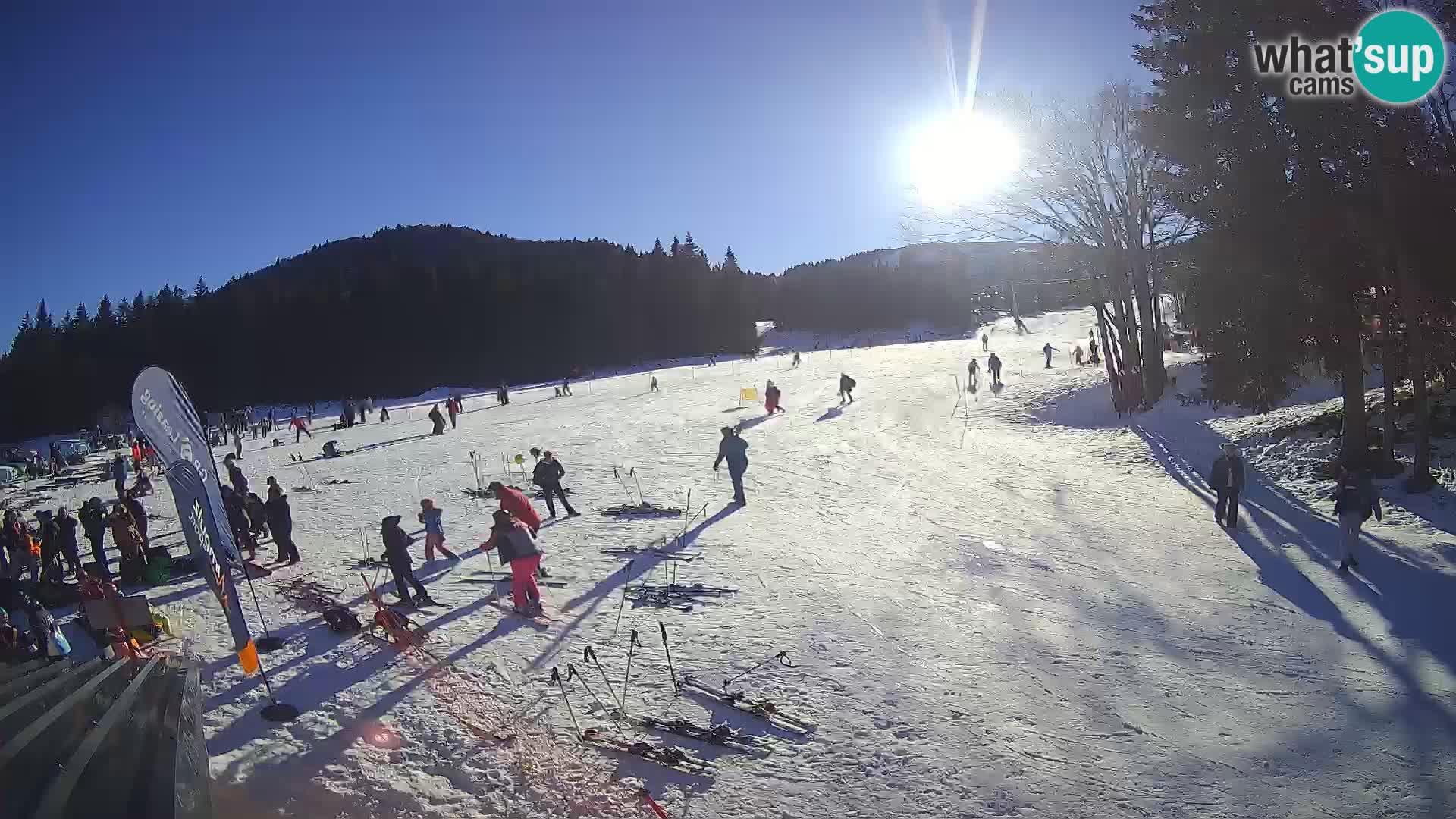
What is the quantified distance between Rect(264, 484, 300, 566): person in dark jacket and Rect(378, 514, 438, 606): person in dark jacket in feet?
12.6

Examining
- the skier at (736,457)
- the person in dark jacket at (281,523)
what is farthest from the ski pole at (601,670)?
the skier at (736,457)

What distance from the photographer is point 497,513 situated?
31.9 ft

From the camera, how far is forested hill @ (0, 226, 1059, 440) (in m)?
80.6

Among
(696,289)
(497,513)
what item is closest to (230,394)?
(696,289)

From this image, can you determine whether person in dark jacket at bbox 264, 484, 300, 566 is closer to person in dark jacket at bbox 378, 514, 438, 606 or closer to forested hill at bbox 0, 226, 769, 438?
person in dark jacket at bbox 378, 514, 438, 606

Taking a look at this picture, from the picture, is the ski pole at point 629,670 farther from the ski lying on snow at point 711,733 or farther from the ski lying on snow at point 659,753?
the ski lying on snow at point 659,753

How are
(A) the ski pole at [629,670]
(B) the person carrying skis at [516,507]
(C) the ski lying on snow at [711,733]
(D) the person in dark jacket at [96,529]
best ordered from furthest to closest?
(D) the person in dark jacket at [96,529]
(B) the person carrying skis at [516,507]
(A) the ski pole at [629,670]
(C) the ski lying on snow at [711,733]

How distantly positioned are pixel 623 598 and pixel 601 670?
2.38 metres

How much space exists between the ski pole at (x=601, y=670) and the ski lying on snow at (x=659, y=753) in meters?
0.53

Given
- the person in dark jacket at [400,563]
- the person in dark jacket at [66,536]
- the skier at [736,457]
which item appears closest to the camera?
the person in dark jacket at [400,563]

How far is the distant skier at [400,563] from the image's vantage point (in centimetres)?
959

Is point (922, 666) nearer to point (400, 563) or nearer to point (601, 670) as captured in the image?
point (601, 670)

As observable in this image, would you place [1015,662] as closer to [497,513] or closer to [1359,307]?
[497,513]

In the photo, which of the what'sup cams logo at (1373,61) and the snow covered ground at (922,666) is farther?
the what'sup cams logo at (1373,61)
